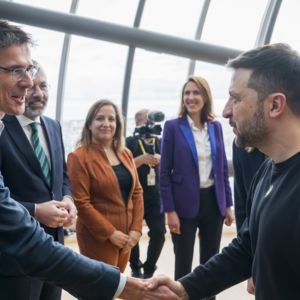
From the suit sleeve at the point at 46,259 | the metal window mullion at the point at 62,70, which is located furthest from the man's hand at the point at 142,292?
the metal window mullion at the point at 62,70

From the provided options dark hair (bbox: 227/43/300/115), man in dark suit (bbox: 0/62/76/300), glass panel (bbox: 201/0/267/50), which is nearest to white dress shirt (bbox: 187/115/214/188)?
man in dark suit (bbox: 0/62/76/300)

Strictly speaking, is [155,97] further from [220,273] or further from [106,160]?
[220,273]

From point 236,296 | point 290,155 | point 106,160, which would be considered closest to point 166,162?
point 106,160

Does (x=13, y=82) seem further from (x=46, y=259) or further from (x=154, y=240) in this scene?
(x=154, y=240)

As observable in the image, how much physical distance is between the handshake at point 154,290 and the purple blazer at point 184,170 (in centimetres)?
110

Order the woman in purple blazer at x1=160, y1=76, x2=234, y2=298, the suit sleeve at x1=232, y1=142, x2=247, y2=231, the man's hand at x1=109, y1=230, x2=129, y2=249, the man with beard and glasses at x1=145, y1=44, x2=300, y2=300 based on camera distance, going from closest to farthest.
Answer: the man with beard and glasses at x1=145, y1=44, x2=300, y2=300
the suit sleeve at x1=232, y1=142, x2=247, y2=231
the man's hand at x1=109, y1=230, x2=129, y2=249
the woman in purple blazer at x1=160, y1=76, x2=234, y2=298

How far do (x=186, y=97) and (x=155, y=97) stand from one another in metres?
2.85

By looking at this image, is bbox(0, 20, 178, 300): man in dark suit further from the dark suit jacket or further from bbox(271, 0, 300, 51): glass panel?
bbox(271, 0, 300, 51): glass panel

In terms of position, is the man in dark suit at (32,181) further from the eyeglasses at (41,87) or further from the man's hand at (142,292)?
the man's hand at (142,292)

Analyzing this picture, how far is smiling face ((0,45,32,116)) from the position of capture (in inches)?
58.8

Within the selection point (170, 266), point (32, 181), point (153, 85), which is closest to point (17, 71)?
point (32, 181)

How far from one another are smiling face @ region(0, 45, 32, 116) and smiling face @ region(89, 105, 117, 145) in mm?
1126

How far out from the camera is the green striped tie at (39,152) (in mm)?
1917

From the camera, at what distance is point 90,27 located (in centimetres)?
400
